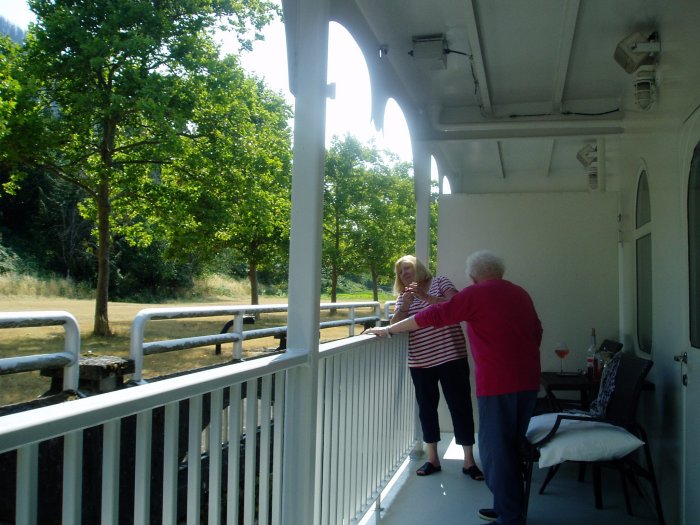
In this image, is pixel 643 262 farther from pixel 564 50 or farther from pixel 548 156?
pixel 548 156

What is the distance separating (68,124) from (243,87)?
5.30 meters

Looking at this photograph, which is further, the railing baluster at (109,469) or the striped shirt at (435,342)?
the striped shirt at (435,342)

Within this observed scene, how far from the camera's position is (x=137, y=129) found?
19625mm

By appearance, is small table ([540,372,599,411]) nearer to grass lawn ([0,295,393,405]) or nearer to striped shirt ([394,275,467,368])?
striped shirt ([394,275,467,368])

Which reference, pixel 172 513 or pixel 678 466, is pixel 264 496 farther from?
pixel 678 466

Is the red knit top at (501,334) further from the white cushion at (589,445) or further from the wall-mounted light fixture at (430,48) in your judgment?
the wall-mounted light fixture at (430,48)

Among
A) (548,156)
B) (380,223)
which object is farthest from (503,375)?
(380,223)

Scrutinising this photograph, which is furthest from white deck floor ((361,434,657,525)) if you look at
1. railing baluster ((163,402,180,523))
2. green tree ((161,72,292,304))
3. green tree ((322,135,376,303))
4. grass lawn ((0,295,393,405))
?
green tree ((322,135,376,303))

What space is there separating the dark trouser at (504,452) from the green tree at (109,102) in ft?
49.9

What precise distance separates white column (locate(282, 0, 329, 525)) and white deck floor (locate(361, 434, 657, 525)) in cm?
122

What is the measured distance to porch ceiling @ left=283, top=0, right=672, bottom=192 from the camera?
9.21ft

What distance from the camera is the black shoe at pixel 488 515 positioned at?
2995mm

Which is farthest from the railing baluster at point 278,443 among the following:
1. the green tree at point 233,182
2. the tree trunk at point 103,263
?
the tree trunk at point 103,263

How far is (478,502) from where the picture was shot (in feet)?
10.7
